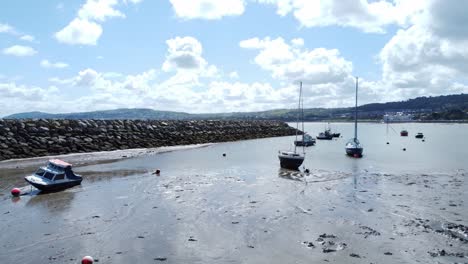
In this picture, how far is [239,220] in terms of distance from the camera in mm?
20375

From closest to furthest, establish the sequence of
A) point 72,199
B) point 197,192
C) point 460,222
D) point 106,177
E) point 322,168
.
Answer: point 460,222 → point 72,199 → point 197,192 → point 106,177 → point 322,168

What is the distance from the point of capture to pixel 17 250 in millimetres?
15906

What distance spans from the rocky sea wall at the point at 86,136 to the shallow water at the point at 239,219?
11.6 meters

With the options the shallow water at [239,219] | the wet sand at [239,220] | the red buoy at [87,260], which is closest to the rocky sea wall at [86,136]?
the shallow water at [239,219]

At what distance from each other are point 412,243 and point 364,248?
2.17 metres

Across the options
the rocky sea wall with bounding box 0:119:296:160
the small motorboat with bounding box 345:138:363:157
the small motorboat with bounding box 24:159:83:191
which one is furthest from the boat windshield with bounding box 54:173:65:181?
the small motorboat with bounding box 345:138:363:157

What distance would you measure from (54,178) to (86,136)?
30.0 m

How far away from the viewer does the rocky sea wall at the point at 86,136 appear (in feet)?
156

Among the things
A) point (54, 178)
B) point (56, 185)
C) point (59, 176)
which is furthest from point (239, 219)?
point (59, 176)

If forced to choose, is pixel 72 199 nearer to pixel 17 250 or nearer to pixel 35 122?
pixel 17 250

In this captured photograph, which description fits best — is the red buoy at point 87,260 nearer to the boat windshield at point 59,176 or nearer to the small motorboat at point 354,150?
the boat windshield at point 59,176

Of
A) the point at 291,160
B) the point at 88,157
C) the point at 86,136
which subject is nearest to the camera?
the point at 291,160

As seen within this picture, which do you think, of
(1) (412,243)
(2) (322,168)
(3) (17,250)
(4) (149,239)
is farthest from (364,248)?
(2) (322,168)

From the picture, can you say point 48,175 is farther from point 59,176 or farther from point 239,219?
point 239,219
